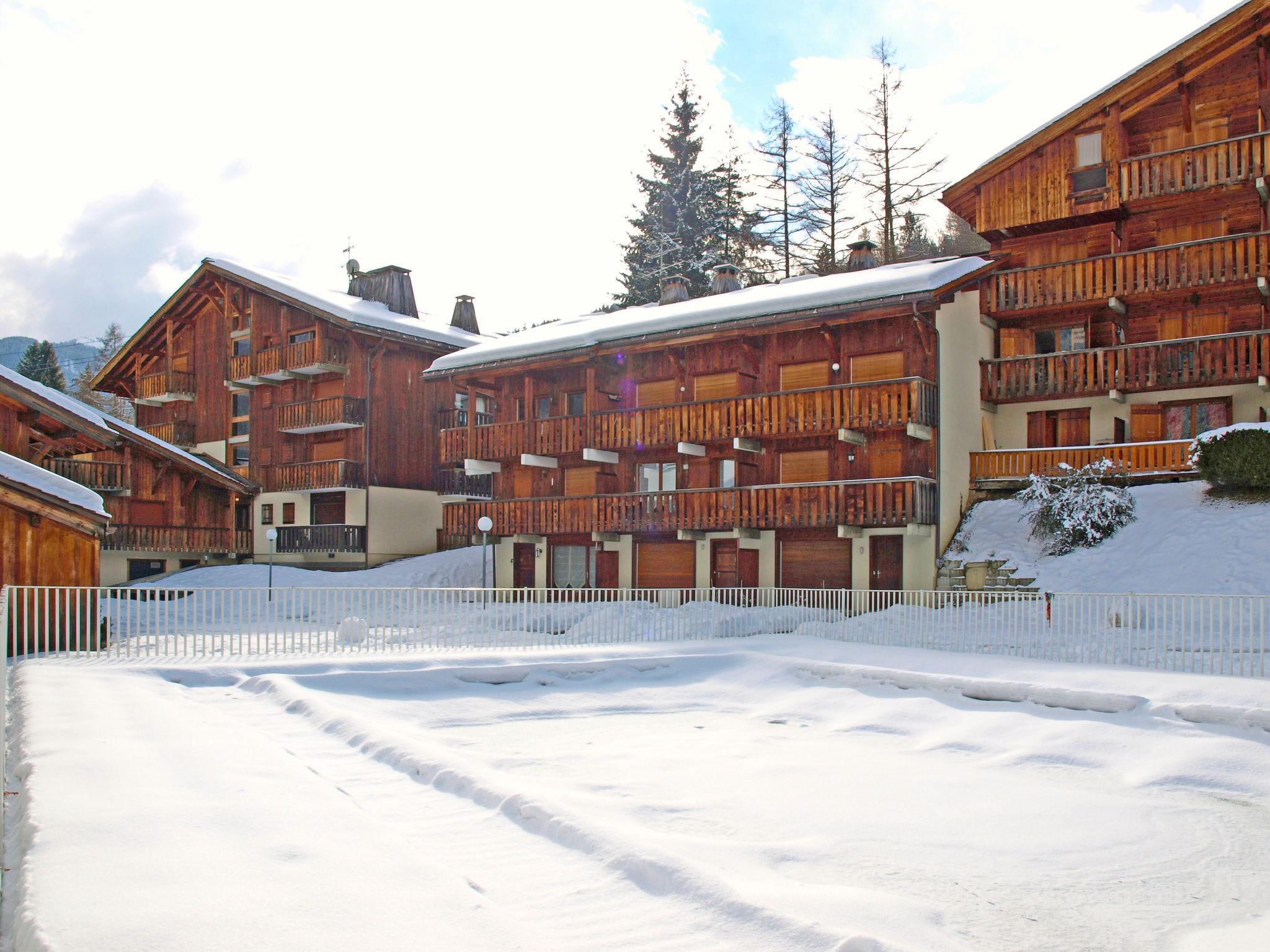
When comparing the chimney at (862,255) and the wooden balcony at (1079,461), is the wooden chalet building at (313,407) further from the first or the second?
the wooden balcony at (1079,461)

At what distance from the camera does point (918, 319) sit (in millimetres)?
24750

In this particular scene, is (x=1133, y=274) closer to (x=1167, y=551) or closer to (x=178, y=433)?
(x=1167, y=551)

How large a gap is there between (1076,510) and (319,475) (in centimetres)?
2589

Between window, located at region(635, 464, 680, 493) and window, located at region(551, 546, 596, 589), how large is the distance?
266 cm

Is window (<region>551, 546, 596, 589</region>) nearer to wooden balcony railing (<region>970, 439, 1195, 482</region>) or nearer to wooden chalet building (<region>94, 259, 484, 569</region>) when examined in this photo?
wooden chalet building (<region>94, 259, 484, 569</region>)

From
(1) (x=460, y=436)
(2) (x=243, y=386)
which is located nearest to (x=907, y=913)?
(1) (x=460, y=436)

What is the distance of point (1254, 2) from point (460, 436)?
25242 mm

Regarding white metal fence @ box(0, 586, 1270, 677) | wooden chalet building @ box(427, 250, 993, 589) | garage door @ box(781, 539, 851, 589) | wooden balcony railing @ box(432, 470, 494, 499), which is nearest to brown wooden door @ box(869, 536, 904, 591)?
wooden chalet building @ box(427, 250, 993, 589)

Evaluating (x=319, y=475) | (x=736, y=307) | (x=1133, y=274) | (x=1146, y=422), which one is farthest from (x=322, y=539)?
(x=1133, y=274)

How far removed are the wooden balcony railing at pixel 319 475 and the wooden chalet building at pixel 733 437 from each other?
4.97 m

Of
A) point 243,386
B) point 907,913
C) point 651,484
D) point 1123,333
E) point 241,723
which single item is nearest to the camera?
point 907,913

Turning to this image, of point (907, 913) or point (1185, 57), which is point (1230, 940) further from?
point (1185, 57)

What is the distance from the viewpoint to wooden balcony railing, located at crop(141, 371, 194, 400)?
44.3 m

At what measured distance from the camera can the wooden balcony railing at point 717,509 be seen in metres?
24.2
